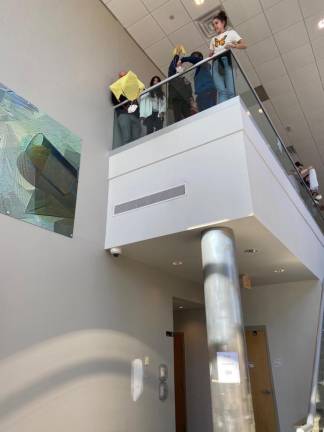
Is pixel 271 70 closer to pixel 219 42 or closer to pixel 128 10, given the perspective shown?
pixel 219 42

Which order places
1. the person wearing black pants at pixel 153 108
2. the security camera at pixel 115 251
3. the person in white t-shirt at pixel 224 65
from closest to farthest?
1. the person in white t-shirt at pixel 224 65
2. the security camera at pixel 115 251
3. the person wearing black pants at pixel 153 108

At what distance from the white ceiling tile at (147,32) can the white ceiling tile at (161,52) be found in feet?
0.37

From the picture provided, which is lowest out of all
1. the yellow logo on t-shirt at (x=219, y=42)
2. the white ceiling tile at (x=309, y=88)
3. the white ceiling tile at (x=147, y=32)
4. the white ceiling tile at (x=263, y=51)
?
the yellow logo on t-shirt at (x=219, y=42)

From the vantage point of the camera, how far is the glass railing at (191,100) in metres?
4.42

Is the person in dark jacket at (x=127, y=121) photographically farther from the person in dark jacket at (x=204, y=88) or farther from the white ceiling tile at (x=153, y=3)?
the white ceiling tile at (x=153, y=3)

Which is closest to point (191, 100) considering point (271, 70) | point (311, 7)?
point (311, 7)

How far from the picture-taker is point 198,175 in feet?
13.6

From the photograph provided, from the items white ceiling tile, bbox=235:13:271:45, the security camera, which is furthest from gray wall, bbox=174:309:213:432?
white ceiling tile, bbox=235:13:271:45

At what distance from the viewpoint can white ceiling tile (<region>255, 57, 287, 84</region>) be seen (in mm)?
7246

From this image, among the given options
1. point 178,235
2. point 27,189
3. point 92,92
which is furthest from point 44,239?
point 92,92

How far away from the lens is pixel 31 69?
4.22 m

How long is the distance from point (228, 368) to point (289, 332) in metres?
3.68

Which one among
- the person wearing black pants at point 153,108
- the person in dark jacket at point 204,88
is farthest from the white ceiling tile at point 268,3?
the person wearing black pants at point 153,108

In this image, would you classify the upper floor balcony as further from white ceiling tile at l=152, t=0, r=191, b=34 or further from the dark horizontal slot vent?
white ceiling tile at l=152, t=0, r=191, b=34
